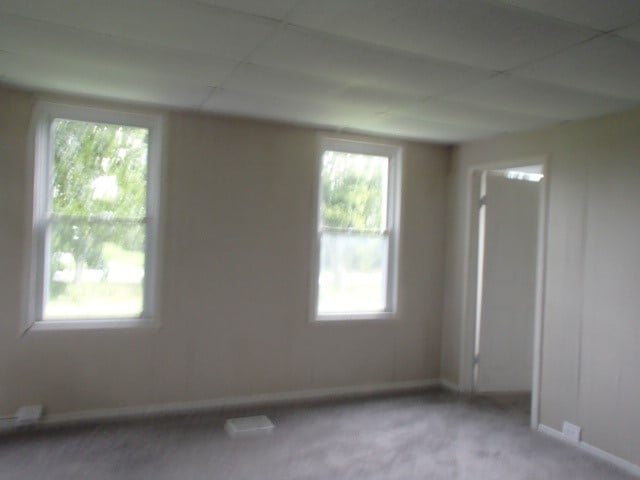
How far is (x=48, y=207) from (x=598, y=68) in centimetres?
362

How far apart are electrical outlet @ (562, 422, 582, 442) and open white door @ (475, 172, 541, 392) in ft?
3.58

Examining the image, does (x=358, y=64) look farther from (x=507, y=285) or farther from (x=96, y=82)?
(x=507, y=285)

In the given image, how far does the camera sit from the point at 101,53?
8.89 feet

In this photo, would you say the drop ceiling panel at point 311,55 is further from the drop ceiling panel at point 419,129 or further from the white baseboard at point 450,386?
the white baseboard at point 450,386

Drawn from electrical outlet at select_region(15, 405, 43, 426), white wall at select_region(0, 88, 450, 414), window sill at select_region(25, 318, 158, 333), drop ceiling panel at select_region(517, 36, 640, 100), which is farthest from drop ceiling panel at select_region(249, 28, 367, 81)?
electrical outlet at select_region(15, 405, 43, 426)

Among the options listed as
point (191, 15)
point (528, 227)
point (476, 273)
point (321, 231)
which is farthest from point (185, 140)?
point (528, 227)

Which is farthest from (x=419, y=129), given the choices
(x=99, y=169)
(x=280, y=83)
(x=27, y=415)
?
(x=27, y=415)

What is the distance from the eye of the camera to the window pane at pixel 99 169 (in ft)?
12.2

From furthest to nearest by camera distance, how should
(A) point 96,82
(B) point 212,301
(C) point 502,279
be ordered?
(C) point 502,279 → (B) point 212,301 → (A) point 96,82

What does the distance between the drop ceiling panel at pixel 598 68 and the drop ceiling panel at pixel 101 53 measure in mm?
1683

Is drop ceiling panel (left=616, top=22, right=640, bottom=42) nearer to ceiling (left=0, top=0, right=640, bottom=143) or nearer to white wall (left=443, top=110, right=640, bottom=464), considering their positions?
ceiling (left=0, top=0, right=640, bottom=143)

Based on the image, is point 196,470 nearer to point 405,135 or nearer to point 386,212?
point 386,212

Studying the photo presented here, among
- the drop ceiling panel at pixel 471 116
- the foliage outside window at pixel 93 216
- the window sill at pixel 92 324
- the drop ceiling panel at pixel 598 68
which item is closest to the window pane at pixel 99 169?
the foliage outside window at pixel 93 216

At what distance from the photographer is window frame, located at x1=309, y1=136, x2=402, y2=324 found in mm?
4426
